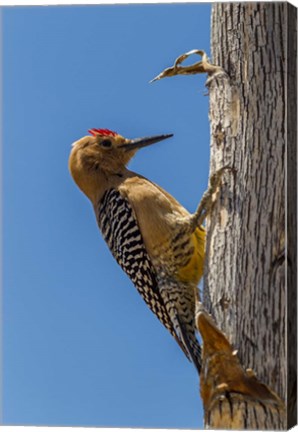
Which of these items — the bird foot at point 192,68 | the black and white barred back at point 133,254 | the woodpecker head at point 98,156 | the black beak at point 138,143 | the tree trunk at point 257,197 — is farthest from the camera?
the woodpecker head at point 98,156

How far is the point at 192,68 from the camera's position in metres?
5.04

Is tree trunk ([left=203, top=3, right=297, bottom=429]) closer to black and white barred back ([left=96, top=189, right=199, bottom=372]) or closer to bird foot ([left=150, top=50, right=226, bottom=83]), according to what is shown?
bird foot ([left=150, top=50, right=226, bottom=83])

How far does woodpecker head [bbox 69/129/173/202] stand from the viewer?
5719mm

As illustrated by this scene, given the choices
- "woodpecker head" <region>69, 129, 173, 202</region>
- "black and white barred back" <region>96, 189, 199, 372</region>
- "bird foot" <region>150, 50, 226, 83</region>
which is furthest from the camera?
"woodpecker head" <region>69, 129, 173, 202</region>

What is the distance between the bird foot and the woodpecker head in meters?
0.66

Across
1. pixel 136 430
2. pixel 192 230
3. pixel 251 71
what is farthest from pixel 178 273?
pixel 251 71

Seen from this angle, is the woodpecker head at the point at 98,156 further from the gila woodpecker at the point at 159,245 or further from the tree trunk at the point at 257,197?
the tree trunk at the point at 257,197

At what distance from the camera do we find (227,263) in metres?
4.55

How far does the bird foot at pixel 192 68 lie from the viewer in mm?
4812

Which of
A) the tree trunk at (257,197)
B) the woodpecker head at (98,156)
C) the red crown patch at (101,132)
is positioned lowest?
the tree trunk at (257,197)

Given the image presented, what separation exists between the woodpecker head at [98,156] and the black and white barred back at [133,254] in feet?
0.63

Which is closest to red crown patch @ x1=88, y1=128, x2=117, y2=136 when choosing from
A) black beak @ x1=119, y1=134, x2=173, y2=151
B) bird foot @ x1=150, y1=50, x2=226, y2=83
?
black beak @ x1=119, y1=134, x2=173, y2=151

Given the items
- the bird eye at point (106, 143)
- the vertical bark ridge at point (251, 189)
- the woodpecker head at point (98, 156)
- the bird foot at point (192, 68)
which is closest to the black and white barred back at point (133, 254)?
the woodpecker head at point (98, 156)

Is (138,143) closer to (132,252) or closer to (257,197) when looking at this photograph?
(132,252)
